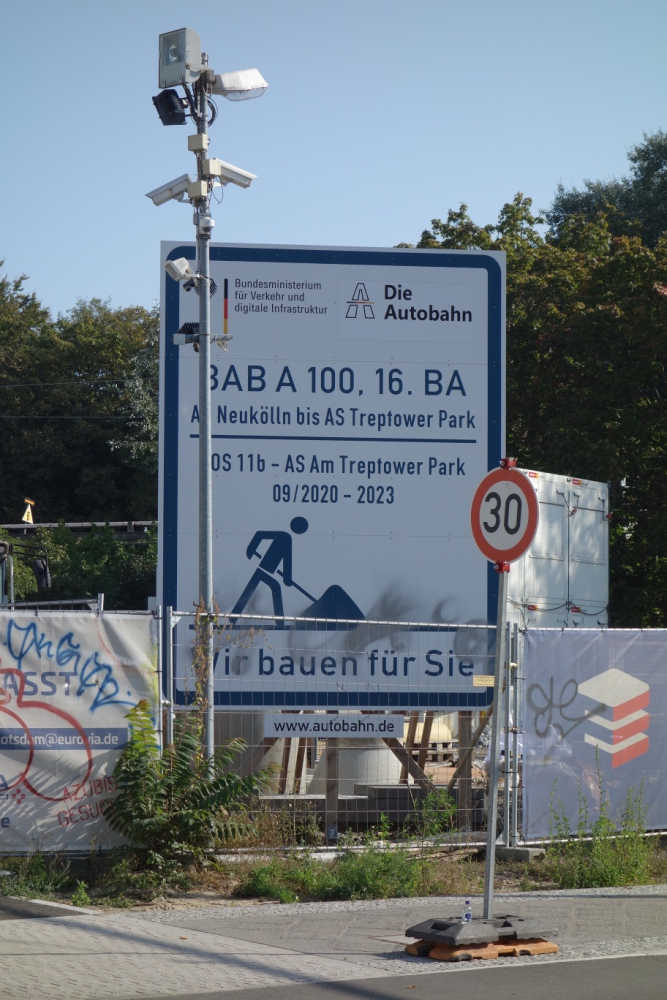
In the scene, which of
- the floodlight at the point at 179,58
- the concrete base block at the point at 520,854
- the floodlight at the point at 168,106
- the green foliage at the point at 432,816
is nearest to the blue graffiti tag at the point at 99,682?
the green foliage at the point at 432,816

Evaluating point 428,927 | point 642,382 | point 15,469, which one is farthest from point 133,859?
point 15,469

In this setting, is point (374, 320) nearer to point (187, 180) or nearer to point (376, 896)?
point (187, 180)

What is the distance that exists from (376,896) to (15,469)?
173ft

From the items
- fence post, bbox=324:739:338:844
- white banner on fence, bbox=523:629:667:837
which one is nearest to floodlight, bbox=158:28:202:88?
white banner on fence, bbox=523:629:667:837

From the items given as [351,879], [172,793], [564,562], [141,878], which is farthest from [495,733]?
[564,562]

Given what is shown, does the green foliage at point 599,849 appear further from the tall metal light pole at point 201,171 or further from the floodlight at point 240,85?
the floodlight at point 240,85

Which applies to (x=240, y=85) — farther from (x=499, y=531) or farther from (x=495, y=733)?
(x=495, y=733)

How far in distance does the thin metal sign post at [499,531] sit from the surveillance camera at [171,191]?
4.61m

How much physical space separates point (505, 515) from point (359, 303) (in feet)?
17.2

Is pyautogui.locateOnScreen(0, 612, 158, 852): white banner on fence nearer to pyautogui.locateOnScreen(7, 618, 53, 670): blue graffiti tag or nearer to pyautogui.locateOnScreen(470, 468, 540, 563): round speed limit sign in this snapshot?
pyautogui.locateOnScreen(7, 618, 53, 670): blue graffiti tag

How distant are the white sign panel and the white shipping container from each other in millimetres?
2885

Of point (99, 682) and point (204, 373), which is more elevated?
point (204, 373)

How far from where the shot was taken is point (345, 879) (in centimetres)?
942

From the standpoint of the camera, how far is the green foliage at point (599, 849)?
33.3 feet
